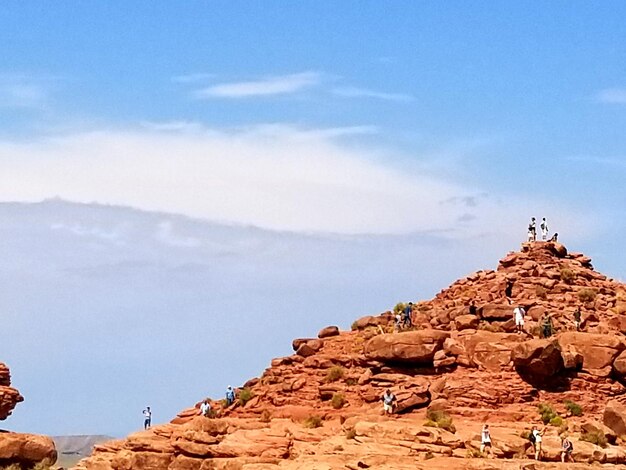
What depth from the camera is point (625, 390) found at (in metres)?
54.2

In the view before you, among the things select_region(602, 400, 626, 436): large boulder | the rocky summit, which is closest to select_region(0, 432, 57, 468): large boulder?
the rocky summit

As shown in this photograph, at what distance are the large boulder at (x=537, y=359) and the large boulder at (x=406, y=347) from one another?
355 centimetres

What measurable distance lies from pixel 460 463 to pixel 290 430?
26.7 ft

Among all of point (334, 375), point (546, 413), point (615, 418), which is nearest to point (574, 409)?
Answer: point (546, 413)

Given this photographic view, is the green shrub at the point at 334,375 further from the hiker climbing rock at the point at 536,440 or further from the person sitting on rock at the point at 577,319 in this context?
the hiker climbing rock at the point at 536,440

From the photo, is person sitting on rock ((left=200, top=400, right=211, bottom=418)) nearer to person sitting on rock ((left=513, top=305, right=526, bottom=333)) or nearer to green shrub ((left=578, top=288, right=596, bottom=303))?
→ person sitting on rock ((left=513, top=305, right=526, bottom=333))

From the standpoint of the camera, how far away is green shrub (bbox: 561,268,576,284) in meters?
64.5

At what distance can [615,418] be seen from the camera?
50969 mm

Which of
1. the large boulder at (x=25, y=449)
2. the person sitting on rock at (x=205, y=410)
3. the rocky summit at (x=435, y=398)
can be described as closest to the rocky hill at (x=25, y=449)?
the large boulder at (x=25, y=449)

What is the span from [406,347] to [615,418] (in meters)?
8.88

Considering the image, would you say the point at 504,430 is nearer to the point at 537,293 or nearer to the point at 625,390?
the point at 625,390

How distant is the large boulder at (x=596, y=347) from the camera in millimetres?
54750

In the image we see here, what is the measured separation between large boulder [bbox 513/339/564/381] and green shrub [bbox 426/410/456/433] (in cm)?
379

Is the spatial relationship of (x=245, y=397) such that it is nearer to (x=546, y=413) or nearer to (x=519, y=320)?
(x=519, y=320)
